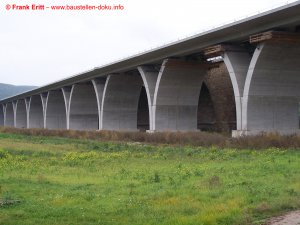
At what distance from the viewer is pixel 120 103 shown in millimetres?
51031

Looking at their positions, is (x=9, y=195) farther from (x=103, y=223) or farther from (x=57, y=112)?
(x=57, y=112)

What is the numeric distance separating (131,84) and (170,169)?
34894mm

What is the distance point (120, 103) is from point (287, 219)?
43.8 meters

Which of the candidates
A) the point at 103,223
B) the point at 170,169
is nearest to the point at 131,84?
the point at 170,169

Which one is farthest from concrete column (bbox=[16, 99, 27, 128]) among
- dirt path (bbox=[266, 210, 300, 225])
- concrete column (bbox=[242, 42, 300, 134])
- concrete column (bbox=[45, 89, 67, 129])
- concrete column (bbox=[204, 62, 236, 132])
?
dirt path (bbox=[266, 210, 300, 225])

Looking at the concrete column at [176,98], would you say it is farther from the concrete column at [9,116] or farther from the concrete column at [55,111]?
the concrete column at [9,116]

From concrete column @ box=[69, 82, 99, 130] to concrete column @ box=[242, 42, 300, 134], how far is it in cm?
3387

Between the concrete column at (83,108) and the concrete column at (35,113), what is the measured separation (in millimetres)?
22294

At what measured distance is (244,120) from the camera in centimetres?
2838

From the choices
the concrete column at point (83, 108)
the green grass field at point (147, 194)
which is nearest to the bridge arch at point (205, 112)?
the concrete column at point (83, 108)

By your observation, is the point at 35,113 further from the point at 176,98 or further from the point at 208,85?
the point at 176,98

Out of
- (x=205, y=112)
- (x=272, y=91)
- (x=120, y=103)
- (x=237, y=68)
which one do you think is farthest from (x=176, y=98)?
(x=205, y=112)

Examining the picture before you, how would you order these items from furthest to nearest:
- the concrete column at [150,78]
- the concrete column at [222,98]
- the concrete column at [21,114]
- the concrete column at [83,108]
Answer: the concrete column at [21,114] < the concrete column at [83,108] < the concrete column at [222,98] < the concrete column at [150,78]

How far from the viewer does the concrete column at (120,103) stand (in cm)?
4988
